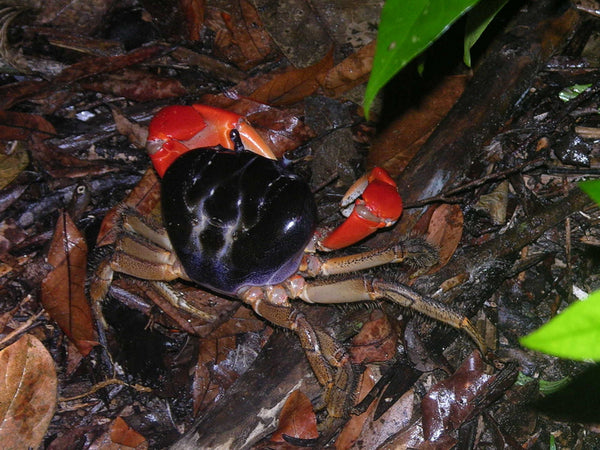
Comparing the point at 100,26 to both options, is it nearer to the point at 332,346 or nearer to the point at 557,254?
the point at 332,346

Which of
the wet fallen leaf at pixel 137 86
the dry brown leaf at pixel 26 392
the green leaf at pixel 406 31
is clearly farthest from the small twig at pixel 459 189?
the dry brown leaf at pixel 26 392

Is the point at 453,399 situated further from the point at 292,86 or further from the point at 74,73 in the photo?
the point at 74,73

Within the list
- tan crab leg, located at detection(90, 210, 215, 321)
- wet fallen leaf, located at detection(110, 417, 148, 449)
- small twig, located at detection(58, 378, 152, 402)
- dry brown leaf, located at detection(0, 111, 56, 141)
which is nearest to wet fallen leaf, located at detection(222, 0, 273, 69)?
dry brown leaf, located at detection(0, 111, 56, 141)

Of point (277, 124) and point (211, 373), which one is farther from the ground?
point (277, 124)

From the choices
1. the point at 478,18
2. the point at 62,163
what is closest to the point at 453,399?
the point at 478,18

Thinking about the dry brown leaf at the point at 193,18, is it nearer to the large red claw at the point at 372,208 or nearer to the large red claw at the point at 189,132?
the large red claw at the point at 189,132

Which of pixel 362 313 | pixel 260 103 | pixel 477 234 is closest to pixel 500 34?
pixel 477 234
